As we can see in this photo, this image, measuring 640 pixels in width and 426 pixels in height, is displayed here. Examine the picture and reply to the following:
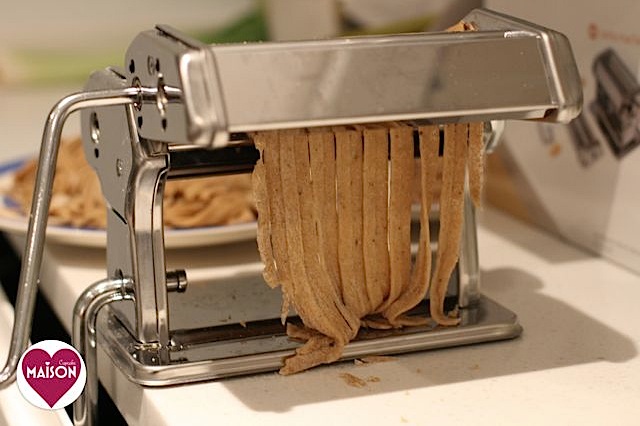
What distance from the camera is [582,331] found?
0.88 metres

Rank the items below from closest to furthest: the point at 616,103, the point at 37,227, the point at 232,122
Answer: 1. the point at 232,122
2. the point at 37,227
3. the point at 616,103

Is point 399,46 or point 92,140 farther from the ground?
point 399,46

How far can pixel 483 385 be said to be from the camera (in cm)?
77

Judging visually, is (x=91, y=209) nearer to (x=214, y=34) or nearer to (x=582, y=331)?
(x=582, y=331)

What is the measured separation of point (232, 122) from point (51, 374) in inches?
9.5

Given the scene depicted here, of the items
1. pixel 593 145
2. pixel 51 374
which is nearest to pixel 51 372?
pixel 51 374

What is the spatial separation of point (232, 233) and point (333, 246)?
0.89ft

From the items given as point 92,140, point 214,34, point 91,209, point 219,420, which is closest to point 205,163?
point 92,140

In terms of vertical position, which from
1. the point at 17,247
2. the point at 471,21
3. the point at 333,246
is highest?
the point at 471,21

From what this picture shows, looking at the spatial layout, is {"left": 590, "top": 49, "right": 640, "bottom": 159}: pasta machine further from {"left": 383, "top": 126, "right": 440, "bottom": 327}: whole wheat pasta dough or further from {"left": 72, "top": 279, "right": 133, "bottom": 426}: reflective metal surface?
{"left": 72, "top": 279, "right": 133, "bottom": 426}: reflective metal surface

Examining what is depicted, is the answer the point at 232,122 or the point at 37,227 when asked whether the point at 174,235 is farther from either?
the point at 232,122

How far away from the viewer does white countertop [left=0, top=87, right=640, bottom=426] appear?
73 centimetres

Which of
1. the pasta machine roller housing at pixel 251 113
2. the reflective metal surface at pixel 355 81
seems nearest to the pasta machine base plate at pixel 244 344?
the pasta machine roller housing at pixel 251 113

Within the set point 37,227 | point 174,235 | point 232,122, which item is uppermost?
point 232,122
